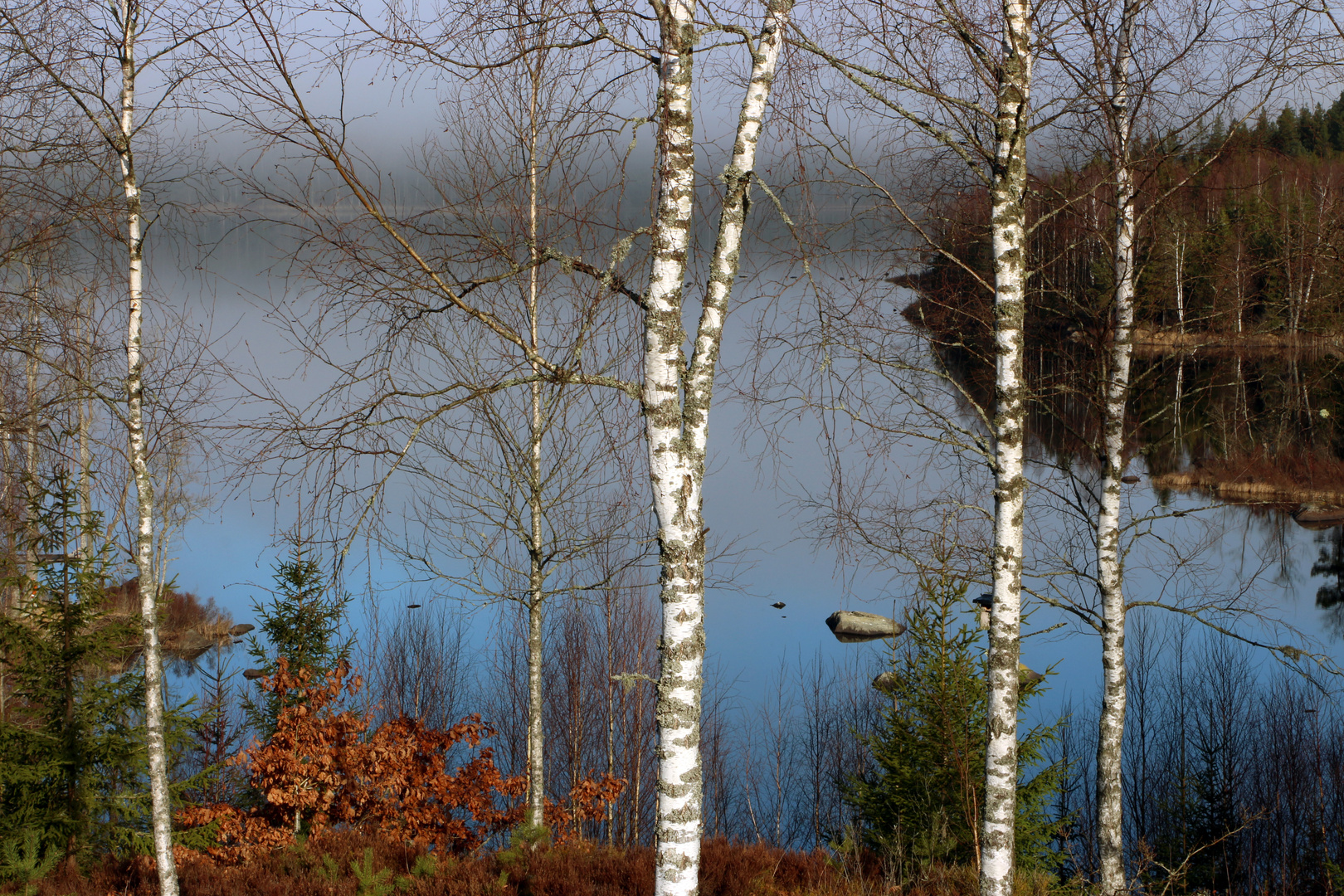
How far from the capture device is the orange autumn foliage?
9.84 meters

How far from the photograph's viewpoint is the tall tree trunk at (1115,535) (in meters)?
7.77

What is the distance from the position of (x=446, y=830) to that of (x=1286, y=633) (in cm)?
2176

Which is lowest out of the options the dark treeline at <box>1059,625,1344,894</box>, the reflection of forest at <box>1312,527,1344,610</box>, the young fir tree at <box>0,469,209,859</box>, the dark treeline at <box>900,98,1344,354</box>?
the dark treeline at <box>1059,625,1344,894</box>

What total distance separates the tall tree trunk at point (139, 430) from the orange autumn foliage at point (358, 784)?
3.63m

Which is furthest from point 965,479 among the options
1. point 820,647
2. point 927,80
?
point 820,647

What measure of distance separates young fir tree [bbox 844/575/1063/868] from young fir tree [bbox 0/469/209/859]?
28.7 feet

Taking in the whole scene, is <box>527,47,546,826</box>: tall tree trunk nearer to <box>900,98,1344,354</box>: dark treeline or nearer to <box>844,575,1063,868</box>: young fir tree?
<box>900,98,1344,354</box>: dark treeline

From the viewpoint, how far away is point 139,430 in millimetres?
5996

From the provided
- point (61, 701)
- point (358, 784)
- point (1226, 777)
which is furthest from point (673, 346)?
point (1226, 777)

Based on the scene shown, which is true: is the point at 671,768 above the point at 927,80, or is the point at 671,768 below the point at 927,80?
below

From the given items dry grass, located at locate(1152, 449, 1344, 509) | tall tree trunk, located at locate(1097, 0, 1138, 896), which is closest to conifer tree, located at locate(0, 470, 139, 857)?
tall tree trunk, located at locate(1097, 0, 1138, 896)

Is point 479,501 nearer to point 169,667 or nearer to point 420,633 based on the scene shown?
point 420,633

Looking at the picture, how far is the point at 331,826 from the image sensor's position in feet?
35.7

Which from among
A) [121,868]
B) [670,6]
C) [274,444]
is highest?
[670,6]
